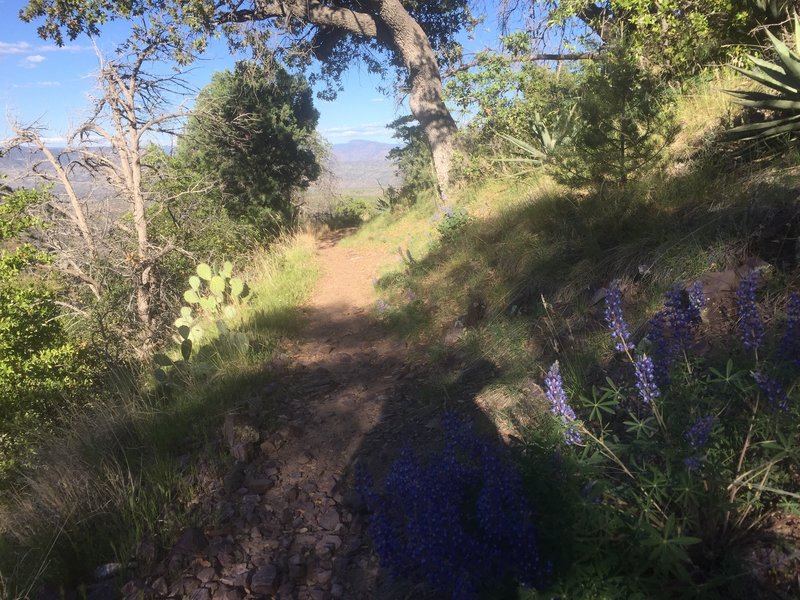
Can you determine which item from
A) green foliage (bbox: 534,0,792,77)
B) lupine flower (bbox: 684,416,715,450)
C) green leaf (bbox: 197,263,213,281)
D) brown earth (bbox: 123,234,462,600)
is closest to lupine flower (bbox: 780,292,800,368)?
lupine flower (bbox: 684,416,715,450)

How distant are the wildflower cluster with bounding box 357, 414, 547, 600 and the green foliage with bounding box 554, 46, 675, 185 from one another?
404 cm

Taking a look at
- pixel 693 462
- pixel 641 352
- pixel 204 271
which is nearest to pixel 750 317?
pixel 693 462

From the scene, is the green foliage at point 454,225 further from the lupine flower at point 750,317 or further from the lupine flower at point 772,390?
the lupine flower at point 772,390

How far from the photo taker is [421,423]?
3707 mm

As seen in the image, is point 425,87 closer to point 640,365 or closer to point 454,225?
point 454,225

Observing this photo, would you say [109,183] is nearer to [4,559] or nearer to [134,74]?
[134,74]

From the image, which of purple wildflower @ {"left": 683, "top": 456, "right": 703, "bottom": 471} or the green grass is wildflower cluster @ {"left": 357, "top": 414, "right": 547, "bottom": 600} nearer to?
purple wildflower @ {"left": 683, "top": 456, "right": 703, "bottom": 471}

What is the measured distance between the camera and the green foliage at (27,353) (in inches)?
278

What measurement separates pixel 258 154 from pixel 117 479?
1351 cm

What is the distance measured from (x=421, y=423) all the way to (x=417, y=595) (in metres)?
1.51

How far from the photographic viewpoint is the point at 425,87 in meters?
13.0

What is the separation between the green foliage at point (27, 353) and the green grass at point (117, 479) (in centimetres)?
266

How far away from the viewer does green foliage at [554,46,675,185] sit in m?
4.89

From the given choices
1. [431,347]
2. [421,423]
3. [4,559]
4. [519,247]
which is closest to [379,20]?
[519,247]
